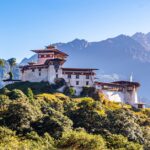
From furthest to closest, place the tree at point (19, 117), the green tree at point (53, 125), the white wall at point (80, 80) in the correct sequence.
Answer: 1. the white wall at point (80, 80)
2. the tree at point (19, 117)
3. the green tree at point (53, 125)

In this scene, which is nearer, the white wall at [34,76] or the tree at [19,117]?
the tree at [19,117]

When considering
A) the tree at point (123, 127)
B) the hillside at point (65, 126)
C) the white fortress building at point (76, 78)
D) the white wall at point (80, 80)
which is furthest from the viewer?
the white fortress building at point (76, 78)

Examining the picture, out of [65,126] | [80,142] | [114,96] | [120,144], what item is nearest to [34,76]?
[114,96]

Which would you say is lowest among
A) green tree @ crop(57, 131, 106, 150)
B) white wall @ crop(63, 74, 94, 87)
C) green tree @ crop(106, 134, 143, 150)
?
green tree @ crop(106, 134, 143, 150)

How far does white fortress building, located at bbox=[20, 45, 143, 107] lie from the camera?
117 meters

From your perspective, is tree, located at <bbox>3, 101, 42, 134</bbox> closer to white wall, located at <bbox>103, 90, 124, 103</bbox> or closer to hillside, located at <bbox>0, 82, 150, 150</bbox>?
hillside, located at <bbox>0, 82, 150, 150</bbox>

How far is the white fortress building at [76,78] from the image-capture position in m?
117

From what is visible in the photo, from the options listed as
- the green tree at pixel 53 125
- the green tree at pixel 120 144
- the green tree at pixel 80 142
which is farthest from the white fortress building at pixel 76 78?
the green tree at pixel 80 142

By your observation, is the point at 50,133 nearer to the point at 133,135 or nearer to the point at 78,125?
the point at 78,125

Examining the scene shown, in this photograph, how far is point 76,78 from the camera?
118 m

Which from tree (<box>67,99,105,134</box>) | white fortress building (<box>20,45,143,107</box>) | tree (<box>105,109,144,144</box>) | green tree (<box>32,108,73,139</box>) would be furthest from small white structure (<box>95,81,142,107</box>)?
green tree (<box>32,108,73,139</box>)

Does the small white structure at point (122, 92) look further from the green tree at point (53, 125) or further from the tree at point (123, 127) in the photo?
the green tree at point (53, 125)

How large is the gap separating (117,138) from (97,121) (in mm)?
10376

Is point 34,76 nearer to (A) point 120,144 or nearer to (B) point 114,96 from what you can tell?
(B) point 114,96
